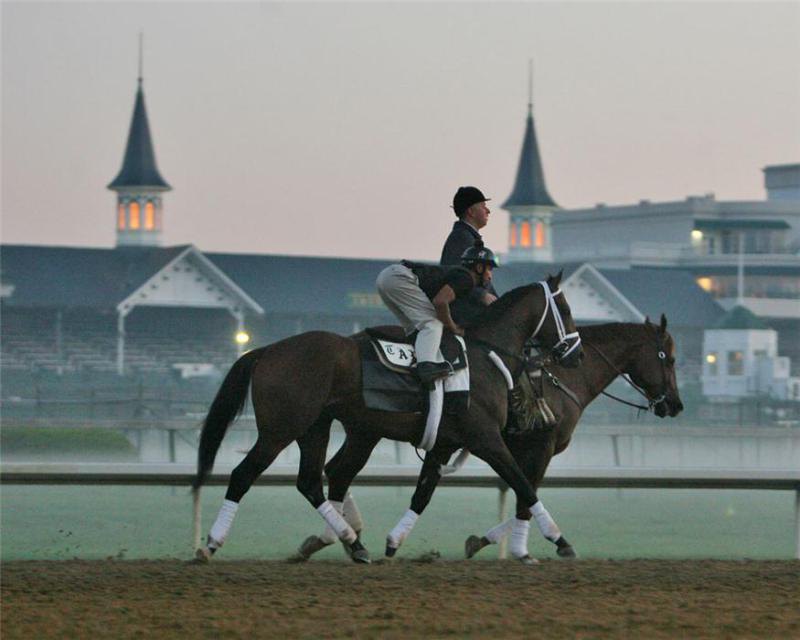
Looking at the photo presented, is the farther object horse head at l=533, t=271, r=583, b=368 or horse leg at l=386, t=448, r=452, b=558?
horse head at l=533, t=271, r=583, b=368

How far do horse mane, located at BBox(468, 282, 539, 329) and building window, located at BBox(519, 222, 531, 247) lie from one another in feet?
290

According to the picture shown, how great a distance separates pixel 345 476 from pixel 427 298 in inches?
49.2

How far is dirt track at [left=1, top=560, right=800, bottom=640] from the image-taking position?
8008mm

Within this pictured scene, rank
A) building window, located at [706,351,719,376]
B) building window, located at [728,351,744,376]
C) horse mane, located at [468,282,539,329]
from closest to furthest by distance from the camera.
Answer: horse mane, located at [468,282,539,329] < building window, located at [706,351,719,376] < building window, located at [728,351,744,376]

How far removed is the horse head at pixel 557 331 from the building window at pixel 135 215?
7860 cm

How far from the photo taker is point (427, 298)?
35.0 ft

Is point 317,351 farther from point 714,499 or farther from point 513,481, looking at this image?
point 714,499

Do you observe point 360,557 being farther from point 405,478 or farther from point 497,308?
point 405,478

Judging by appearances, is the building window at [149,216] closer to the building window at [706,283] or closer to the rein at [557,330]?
the building window at [706,283]

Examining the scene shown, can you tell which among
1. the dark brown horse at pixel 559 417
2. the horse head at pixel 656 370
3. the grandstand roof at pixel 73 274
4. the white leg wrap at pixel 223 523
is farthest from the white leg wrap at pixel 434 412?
the grandstand roof at pixel 73 274

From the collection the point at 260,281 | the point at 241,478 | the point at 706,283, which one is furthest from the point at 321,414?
the point at 706,283

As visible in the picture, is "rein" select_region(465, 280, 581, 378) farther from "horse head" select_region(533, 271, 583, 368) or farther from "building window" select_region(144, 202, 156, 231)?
"building window" select_region(144, 202, 156, 231)

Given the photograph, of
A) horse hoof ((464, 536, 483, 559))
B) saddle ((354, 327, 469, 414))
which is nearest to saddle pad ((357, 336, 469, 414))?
saddle ((354, 327, 469, 414))

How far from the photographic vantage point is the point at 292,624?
807 cm
